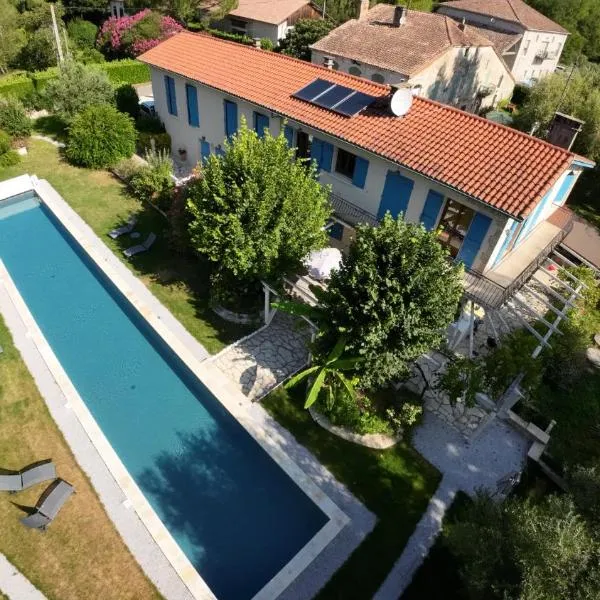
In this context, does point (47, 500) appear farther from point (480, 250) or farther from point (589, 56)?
point (589, 56)

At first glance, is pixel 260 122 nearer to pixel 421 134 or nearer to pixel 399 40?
pixel 421 134

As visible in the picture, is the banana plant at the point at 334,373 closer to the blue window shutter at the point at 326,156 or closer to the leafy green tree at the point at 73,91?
the blue window shutter at the point at 326,156

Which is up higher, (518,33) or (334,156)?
(334,156)

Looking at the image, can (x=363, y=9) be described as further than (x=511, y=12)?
No

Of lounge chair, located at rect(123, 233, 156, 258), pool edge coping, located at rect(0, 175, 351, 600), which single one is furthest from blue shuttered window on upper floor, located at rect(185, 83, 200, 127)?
pool edge coping, located at rect(0, 175, 351, 600)

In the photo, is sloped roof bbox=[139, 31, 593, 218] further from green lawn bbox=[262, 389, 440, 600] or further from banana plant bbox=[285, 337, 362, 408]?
green lawn bbox=[262, 389, 440, 600]

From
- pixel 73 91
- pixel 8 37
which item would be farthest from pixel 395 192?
pixel 8 37

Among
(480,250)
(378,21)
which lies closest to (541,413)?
(480,250)

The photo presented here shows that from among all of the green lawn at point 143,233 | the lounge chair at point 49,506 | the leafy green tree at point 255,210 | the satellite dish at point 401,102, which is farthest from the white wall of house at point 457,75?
the lounge chair at point 49,506
